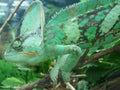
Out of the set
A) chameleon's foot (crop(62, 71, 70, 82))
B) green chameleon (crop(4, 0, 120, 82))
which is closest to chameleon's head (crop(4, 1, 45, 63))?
green chameleon (crop(4, 0, 120, 82))

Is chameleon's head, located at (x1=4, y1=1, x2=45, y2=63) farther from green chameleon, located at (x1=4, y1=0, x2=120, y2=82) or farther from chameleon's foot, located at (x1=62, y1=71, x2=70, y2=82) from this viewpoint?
chameleon's foot, located at (x1=62, y1=71, x2=70, y2=82)

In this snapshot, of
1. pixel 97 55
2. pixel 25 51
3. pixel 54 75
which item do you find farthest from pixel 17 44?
pixel 97 55

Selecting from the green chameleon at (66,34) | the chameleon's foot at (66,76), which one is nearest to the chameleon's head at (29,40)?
the green chameleon at (66,34)

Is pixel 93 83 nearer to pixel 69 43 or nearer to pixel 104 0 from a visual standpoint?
pixel 69 43

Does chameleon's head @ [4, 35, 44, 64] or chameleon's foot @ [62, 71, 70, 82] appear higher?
chameleon's head @ [4, 35, 44, 64]

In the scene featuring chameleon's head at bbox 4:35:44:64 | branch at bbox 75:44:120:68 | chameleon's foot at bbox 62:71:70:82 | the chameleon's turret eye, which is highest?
the chameleon's turret eye

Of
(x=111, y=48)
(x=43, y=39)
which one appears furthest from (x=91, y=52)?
(x=43, y=39)

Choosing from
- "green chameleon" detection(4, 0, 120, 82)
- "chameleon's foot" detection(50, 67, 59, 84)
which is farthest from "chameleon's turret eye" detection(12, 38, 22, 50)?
"chameleon's foot" detection(50, 67, 59, 84)

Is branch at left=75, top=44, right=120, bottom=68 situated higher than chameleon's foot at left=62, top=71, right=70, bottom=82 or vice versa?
branch at left=75, top=44, right=120, bottom=68

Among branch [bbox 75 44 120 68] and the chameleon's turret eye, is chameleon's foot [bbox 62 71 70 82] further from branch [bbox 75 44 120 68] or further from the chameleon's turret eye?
the chameleon's turret eye
